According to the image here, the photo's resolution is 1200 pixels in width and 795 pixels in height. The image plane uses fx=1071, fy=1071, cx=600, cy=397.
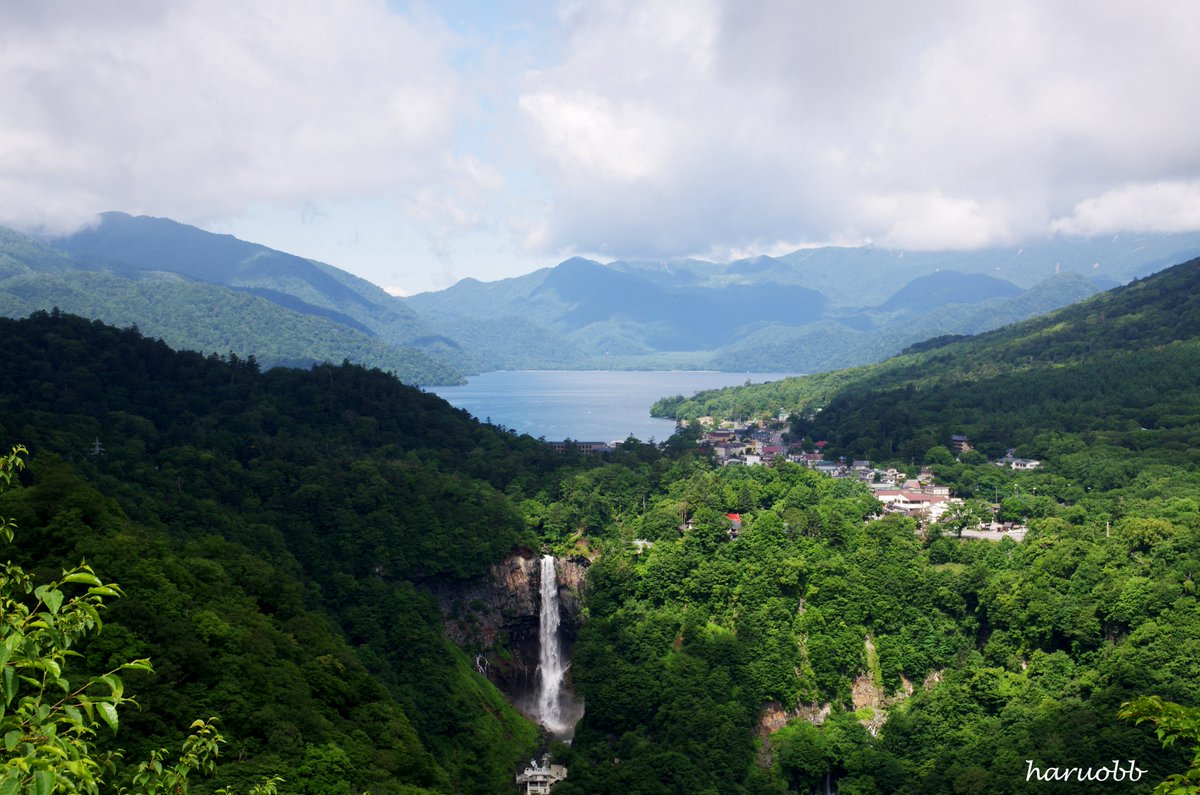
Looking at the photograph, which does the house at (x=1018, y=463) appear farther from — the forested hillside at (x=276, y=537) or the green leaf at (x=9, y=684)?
the green leaf at (x=9, y=684)

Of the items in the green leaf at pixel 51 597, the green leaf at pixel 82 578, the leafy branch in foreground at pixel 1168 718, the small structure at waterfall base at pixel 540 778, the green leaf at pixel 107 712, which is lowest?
the small structure at waterfall base at pixel 540 778

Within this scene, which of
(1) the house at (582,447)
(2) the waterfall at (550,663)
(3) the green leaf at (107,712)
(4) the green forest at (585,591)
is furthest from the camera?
(1) the house at (582,447)

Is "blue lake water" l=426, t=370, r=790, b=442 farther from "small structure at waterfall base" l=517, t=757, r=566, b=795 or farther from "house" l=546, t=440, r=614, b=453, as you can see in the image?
"small structure at waterfall base" l=517, t=757, r=566, b=795

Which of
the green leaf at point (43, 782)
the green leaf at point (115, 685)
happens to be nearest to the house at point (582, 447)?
the green leaf at point (115, 685)

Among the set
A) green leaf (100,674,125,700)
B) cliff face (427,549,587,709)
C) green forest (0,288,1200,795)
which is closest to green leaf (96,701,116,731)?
green leaf (100,674,125,700)

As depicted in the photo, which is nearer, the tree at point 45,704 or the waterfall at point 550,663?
the tree at point 45,704

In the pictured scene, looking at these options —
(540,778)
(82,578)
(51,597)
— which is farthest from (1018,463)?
(51,597)

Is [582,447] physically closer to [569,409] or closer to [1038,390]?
[1038,390]
